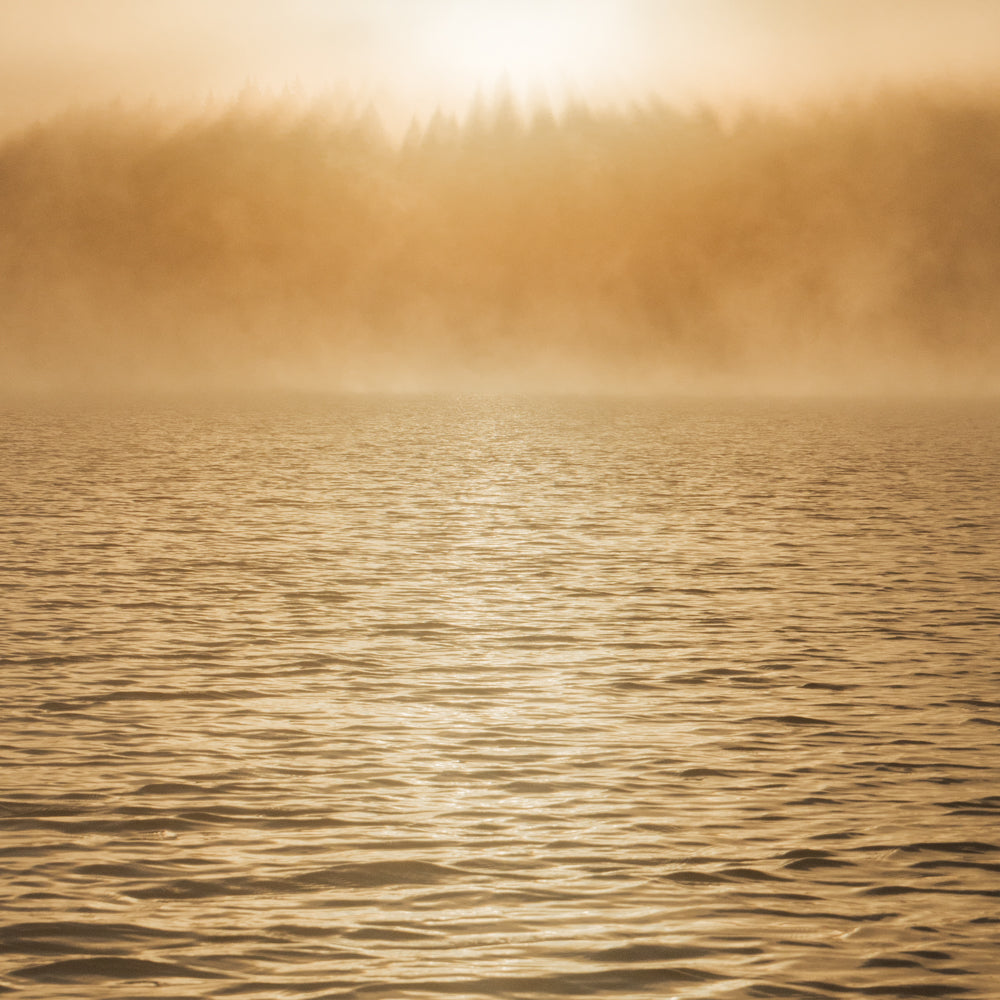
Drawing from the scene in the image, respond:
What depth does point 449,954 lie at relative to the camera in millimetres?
12922

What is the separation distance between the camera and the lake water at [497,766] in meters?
13.0

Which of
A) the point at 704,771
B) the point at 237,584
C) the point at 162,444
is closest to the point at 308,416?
the point at 162,444

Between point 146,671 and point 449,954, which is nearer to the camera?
point 449,954

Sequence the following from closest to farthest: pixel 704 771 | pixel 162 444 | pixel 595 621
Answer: pixel 704 771
pixel 595 621
pixel 162 444

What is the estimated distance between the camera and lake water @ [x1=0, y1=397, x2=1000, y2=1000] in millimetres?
13031

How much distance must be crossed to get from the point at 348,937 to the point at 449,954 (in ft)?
3.19

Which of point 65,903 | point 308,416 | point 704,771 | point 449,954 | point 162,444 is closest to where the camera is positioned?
point 449,954

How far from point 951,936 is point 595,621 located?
58.8 ft

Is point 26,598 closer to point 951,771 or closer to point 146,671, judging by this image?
point 146,671

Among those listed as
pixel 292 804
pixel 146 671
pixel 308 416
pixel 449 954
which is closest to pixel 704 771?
pixel 292 804

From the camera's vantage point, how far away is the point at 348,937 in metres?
13.3

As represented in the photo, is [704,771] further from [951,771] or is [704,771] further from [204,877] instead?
[204,877]

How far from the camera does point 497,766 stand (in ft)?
62.5

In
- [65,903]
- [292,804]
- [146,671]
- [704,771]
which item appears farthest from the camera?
[146,671]
